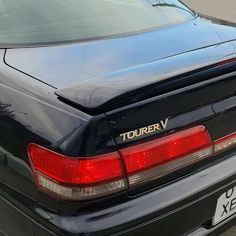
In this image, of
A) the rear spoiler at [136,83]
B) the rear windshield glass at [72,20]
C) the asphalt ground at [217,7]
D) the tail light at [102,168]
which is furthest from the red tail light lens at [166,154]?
the asphalt ground at [217,7]

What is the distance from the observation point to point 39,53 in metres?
2.36

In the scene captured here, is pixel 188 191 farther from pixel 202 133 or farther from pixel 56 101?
pixel 56 101

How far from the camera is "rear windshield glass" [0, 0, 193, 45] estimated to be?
100 inches

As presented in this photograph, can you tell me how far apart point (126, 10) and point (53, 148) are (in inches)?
53.3

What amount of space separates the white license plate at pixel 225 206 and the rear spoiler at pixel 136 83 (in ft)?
1.83

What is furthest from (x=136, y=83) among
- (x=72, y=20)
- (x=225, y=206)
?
(x=72, y=20)

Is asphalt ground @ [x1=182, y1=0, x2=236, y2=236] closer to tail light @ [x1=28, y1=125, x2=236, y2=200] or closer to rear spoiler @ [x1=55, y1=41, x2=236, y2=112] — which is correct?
rear spoiler @ [x1=55, y1=41, x2=236, y2=112]

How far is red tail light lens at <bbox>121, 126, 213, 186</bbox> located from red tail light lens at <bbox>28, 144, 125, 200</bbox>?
0.06 metres

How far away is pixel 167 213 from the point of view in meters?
1.93

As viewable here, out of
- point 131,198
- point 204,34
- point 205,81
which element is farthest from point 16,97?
point 204,34

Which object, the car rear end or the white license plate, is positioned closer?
the car rear end

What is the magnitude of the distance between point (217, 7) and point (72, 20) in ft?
29.1

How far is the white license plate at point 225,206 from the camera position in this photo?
7.14ft

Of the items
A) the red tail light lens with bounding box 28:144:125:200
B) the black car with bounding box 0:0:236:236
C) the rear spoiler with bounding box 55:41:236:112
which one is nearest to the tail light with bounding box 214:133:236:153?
the black car with bounding box 0:0:236:236
